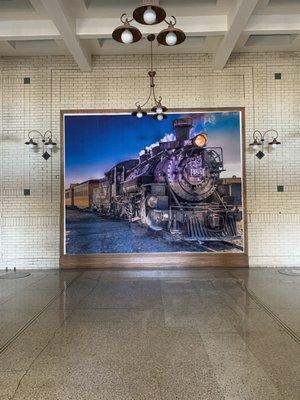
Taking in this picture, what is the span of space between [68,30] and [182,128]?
3.11 metres

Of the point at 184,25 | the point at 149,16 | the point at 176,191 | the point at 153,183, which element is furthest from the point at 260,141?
the point at 149,16

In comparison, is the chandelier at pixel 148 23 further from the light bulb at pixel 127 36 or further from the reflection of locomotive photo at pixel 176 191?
the reflection of locomotive photo at pixel 176 191

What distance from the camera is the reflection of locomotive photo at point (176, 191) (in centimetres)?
785

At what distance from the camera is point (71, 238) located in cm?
788

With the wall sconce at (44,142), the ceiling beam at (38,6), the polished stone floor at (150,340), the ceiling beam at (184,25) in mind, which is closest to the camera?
the polished stone floor at (150,340)

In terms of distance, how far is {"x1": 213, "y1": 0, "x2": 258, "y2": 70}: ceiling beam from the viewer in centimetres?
555

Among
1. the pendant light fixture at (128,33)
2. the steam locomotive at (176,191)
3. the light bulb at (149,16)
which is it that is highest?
the pendant light fixture at (128,33)

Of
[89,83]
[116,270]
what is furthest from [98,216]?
[89,83]

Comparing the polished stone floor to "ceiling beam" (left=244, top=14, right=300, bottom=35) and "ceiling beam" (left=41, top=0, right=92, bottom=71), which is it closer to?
"ceiling beam" (left=41, top=0, right=92, bottom=71)

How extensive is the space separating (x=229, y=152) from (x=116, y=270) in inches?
142

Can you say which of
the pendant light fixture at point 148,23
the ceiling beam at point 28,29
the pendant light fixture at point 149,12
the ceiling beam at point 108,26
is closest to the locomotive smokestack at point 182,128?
the ceiling beam at point 108,26

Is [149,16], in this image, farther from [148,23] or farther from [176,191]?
[176,191]

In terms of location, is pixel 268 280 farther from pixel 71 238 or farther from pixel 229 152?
pixel 71 238

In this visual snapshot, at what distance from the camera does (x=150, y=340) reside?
3.62 m
